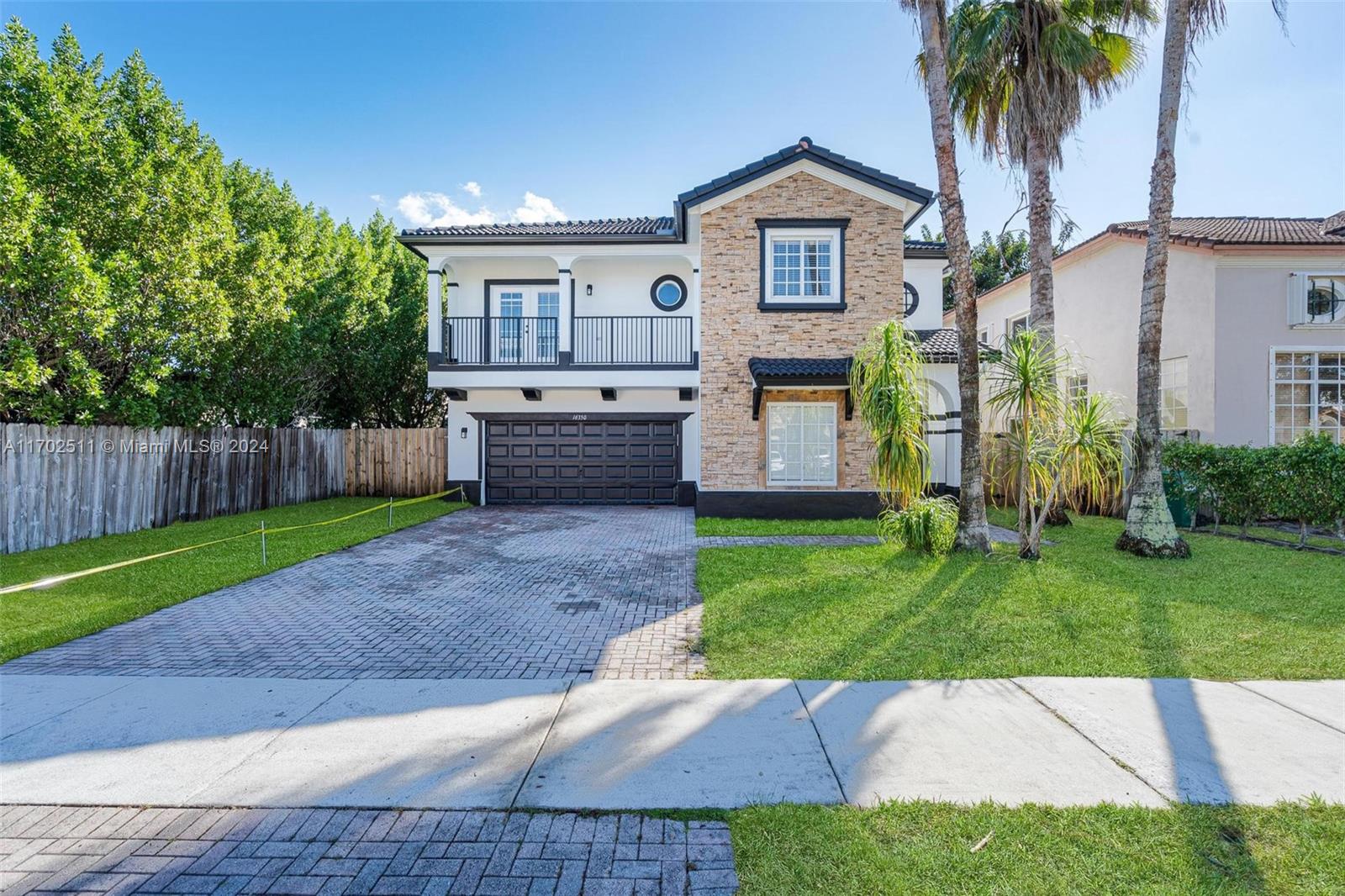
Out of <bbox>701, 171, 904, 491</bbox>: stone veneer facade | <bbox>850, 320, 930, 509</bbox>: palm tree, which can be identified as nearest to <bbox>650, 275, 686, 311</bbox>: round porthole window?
<bbox>701, 171, 904, 491</bbox>: stone veneer facade

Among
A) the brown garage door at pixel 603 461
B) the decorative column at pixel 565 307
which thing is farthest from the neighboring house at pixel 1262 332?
the decorative column at pixel 565 307

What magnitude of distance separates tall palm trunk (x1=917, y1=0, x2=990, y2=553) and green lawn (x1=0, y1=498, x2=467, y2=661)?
33.7ft

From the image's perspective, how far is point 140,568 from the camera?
337 inches

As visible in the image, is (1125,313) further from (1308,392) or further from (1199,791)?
(1199,791)

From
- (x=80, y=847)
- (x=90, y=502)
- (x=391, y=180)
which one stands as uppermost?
(x=391, y=180)

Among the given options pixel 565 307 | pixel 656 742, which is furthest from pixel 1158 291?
pixel 565 307

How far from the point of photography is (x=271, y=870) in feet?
8.92

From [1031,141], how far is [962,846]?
13596mm

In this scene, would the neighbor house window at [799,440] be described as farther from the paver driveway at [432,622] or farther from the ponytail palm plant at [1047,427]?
the ponytail palm plant at [1047,427]

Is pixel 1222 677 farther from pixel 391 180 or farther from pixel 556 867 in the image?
pixel 391 180

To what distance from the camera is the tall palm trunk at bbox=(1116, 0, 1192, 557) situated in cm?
944

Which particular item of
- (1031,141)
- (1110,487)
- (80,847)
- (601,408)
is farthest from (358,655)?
(1110,487)

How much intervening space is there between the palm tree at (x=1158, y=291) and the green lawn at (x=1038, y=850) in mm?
7645

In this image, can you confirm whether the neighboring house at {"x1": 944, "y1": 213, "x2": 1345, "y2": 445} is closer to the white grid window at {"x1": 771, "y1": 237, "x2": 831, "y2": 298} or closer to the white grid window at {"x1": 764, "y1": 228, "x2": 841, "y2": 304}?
the white grid window at {"x1": 764, "y1": 228, "x2": 841, "y2": 304}
